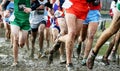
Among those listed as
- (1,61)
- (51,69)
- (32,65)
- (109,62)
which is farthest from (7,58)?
(109,62)

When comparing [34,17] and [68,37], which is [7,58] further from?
[68,37]

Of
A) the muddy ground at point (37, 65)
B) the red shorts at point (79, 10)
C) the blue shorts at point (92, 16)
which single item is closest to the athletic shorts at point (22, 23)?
the muddy ground at point (37, 65)

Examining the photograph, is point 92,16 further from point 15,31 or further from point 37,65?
point 15,31

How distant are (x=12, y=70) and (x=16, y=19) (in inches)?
59.0

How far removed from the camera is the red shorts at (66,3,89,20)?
845 centimetres

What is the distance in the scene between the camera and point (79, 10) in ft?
28.0

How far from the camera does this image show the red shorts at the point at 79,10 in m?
8.45

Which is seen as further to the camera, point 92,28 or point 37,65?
point 37,65

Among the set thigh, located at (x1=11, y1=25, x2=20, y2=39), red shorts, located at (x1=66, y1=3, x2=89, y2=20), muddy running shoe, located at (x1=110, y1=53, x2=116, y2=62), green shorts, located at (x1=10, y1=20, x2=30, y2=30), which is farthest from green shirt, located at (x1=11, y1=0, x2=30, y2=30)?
muddy running shoe, located at (x1=110, y1=53, x2=116, y2=62)

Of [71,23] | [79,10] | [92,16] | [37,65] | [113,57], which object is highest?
[79,10]

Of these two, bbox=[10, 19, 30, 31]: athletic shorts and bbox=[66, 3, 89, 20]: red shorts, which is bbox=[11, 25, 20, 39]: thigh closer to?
bbox=[10, 19, 30, 31]: athletic shorts

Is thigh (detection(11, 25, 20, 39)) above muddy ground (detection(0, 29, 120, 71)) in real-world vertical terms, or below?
above

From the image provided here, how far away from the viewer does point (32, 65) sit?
397 inches

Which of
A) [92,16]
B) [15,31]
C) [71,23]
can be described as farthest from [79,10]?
[15,31]
